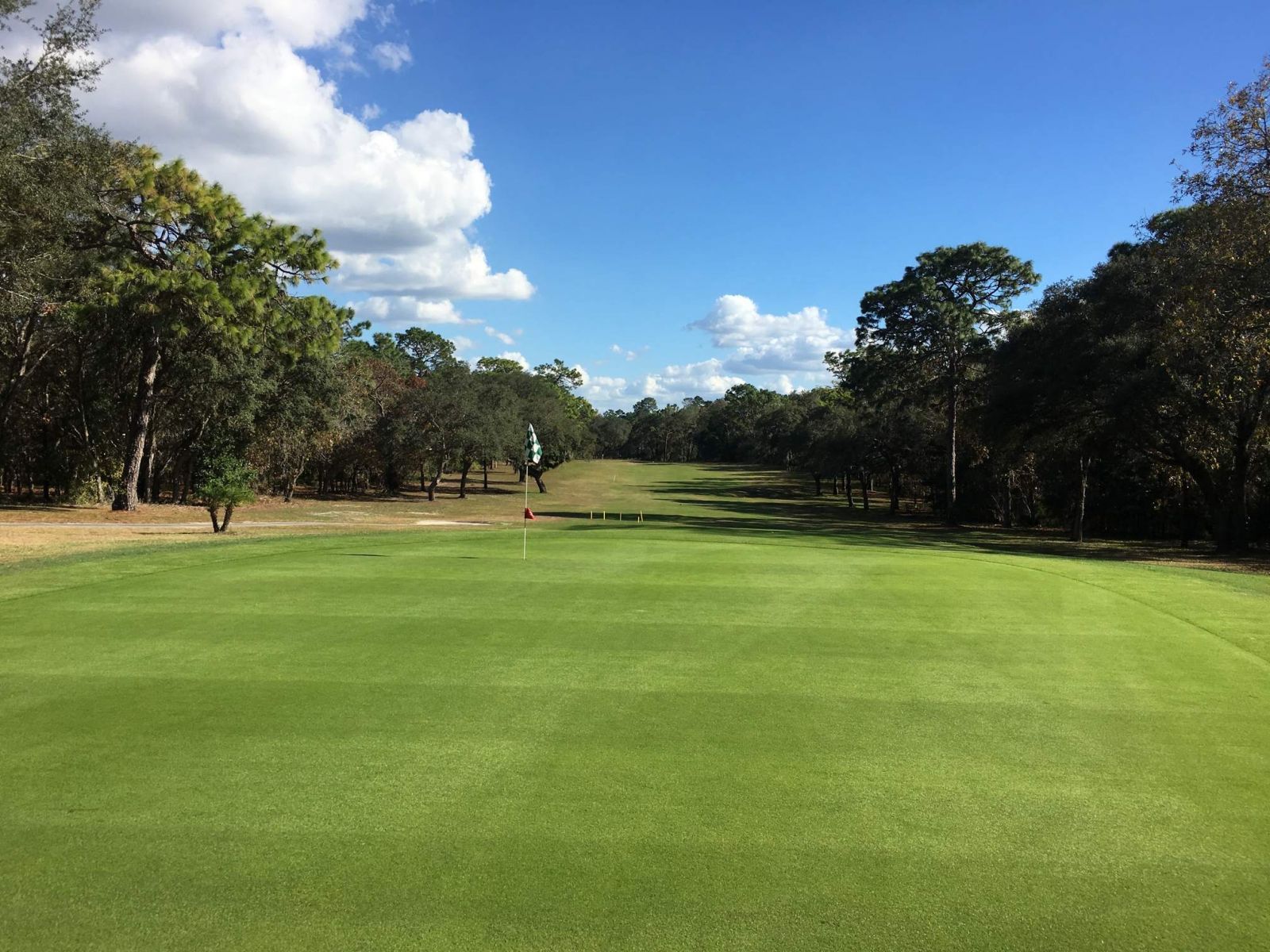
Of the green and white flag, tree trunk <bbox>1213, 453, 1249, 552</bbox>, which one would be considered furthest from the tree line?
the green and white flag

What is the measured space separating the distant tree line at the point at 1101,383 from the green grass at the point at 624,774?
41.6ft

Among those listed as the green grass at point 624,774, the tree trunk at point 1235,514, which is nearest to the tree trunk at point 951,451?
the tree trunk at point 1235,514

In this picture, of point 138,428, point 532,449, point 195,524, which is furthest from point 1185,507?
point 138,428

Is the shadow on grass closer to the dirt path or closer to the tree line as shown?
the tree line

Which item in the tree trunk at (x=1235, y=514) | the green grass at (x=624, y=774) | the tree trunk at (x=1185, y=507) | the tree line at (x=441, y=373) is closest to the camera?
the green grass at (x=624, y=774)

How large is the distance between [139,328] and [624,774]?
1370 inches

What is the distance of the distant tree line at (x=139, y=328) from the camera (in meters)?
21.4

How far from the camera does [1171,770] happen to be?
564 cm

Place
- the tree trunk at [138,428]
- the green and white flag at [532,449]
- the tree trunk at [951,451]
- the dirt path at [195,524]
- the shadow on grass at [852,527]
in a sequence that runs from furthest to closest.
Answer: the tree trunk at [951,451] → the tree trunk at [138,428] → the shadow on grass at [852,527] → the dirt path at [195,524] → the green and white flag at [532,449]

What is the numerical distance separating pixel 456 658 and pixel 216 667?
232 centimetres

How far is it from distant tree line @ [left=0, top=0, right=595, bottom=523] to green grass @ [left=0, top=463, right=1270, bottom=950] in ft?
53.1

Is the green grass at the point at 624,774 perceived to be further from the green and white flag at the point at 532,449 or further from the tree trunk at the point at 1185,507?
the tree trunk at the point at 1185,507

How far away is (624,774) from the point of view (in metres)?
5.36

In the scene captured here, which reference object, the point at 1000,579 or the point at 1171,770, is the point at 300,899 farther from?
the point at 1000,579
